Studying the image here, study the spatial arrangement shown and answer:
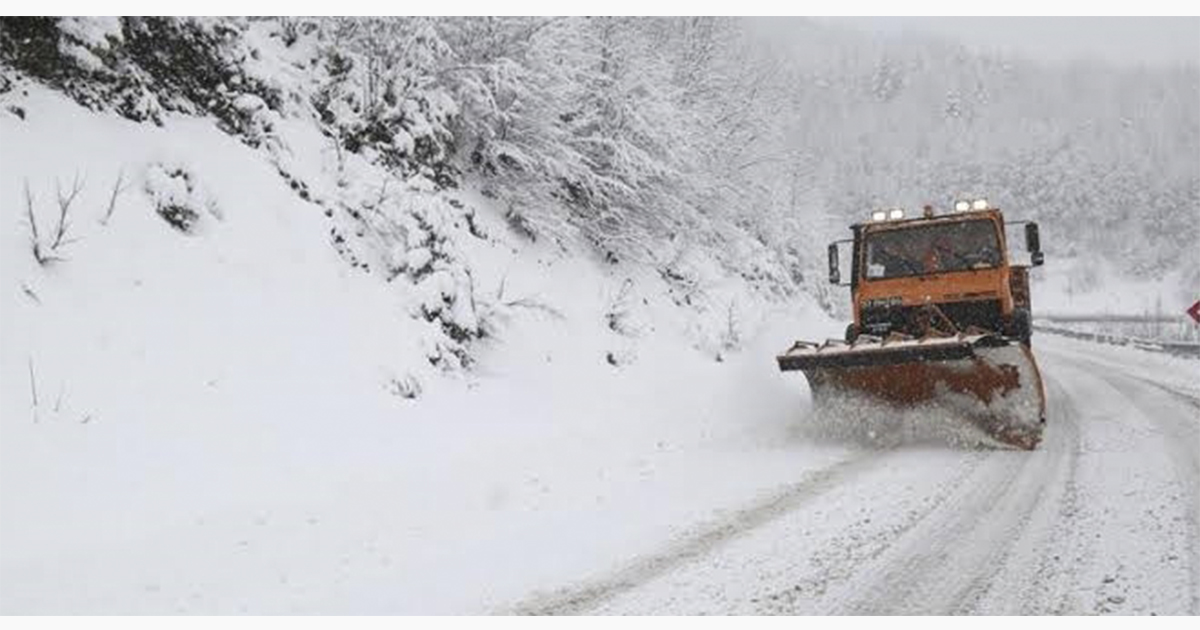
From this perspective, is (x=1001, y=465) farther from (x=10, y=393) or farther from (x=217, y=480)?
(x=10, y=393)

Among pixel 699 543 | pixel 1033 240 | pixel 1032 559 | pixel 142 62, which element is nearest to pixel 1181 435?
pixel 1033 240

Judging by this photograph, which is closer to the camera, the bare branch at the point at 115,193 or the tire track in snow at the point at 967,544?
the tire track in snow at the point at 967,544

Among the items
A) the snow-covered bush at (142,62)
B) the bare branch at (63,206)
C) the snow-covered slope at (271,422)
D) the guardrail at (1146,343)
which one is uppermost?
the snow-covered bush at (142,62)

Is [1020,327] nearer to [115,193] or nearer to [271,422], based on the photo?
[271,422]

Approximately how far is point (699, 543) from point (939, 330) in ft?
16.0

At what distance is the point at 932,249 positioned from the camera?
10016 millimetres

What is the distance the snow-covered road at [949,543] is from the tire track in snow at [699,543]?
12mm

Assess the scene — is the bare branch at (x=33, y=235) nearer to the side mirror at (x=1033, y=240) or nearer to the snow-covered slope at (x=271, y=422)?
the snow-covered slope at (x=271, y=422)

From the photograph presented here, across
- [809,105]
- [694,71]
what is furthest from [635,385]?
[809,105]

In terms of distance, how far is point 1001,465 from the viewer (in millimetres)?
7457

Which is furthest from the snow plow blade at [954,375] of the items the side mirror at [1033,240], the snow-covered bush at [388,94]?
the snow-covered bush at [388,94]

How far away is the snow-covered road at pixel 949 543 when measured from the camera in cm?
438

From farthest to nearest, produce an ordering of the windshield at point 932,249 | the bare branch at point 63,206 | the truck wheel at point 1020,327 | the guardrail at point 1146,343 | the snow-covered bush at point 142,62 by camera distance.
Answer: the guardrail at point 1146,343
the windshield at point 932,249
the truck wheel at point 1020,327
the snow-covered bush at point 142,62
the bare branch at point 63,206

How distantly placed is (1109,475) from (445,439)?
4870 millimetres
